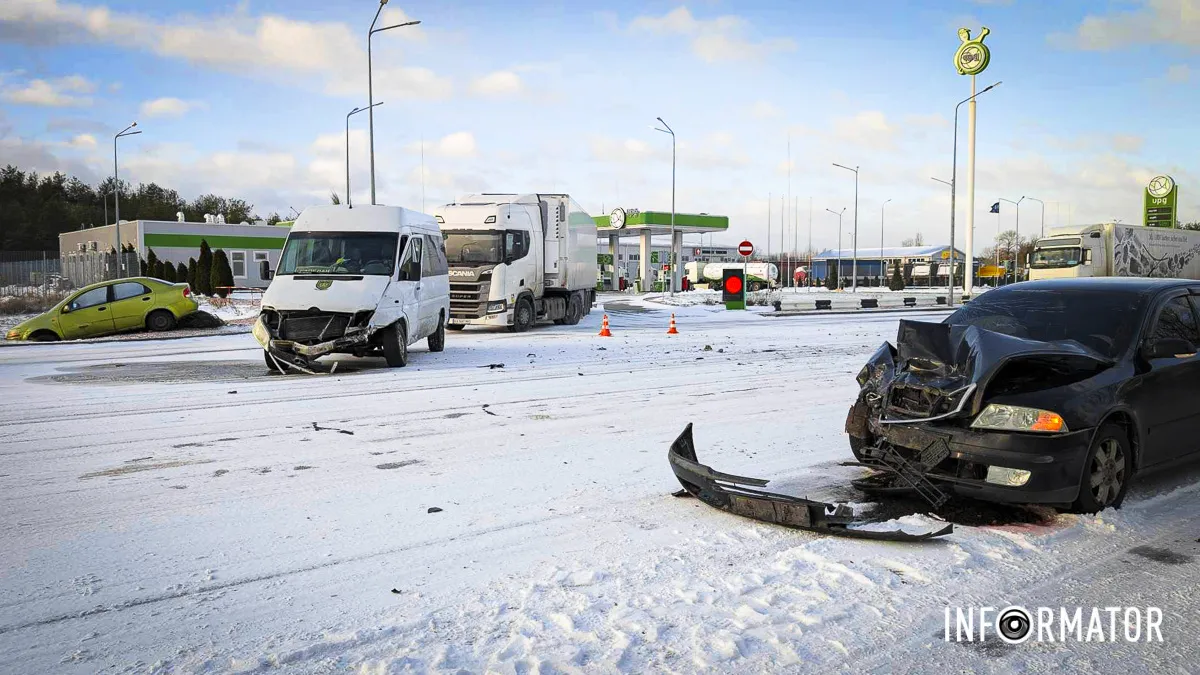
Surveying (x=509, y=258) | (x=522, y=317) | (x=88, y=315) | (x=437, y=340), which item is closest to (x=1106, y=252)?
(x=522, y=317)

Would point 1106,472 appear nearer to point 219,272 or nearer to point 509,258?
point 509,258

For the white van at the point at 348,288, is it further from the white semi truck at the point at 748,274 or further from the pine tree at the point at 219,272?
the white semi truck at the point at 748,274

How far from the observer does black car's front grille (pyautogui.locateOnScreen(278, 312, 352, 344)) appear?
489 inches

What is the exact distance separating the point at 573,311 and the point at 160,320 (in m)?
11.3

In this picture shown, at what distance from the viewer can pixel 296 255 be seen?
527 inches

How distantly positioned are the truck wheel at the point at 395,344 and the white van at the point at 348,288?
2cm

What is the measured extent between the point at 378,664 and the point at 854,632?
212 centimetres

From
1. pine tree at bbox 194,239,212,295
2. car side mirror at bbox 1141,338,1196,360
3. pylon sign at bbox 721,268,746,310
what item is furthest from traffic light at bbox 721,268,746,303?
car side mirror at bbox 1141,338,1196,360

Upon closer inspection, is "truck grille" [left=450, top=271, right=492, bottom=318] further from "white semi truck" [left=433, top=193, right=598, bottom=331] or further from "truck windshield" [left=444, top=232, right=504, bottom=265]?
"truck windshield" [left=444, top=232, right=504, bottom=265]

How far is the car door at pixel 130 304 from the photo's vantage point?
66.2ft

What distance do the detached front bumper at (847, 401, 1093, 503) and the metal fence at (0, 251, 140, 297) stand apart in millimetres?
39075

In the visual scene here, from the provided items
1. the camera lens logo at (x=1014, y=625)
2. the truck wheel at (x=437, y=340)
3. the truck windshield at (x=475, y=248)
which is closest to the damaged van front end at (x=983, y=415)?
the camera lens logo at (x=1014, y=625)

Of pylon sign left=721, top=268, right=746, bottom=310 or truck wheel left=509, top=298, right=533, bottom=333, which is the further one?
pylon sign left=721, top=268, right=746, bottom=310

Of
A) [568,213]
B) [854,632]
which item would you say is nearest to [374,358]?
[568,213]
